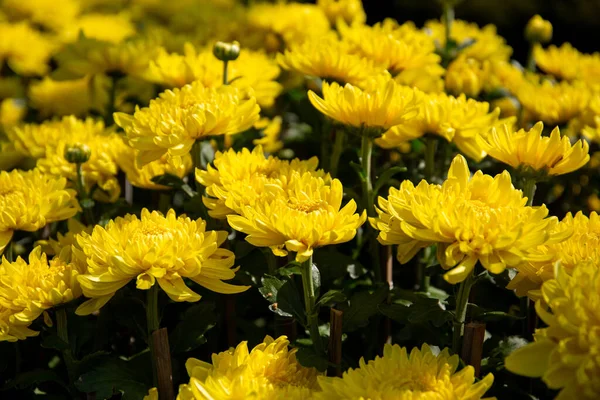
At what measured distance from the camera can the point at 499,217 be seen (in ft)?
3.85

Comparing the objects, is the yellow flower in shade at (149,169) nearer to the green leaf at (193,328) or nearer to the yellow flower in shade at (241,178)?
the yellow flower in shade at (241,178)

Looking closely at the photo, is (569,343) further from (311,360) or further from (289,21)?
(289,21)

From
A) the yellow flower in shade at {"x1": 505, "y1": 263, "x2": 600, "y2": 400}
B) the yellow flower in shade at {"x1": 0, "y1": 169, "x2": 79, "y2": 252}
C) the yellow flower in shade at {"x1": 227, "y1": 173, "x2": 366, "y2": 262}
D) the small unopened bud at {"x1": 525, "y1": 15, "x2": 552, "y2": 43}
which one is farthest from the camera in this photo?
the small unopened bud at {"x1": 525, "y1": 15, "x2": 552, "y2": 43}

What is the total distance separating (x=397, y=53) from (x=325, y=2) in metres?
0.85

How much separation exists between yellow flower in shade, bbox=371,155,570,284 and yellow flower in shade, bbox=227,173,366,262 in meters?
0.07

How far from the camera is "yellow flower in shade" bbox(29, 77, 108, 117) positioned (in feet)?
8.68

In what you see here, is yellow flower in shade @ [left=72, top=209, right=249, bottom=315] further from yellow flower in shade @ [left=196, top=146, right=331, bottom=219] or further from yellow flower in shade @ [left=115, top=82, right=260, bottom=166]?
yellow flower in shade @ [left=115, top=82, right=260, bottom=166]

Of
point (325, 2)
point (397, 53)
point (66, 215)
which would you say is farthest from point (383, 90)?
point (325, 2)

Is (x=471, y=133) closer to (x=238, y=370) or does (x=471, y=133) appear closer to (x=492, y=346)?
(x=492, y=346)

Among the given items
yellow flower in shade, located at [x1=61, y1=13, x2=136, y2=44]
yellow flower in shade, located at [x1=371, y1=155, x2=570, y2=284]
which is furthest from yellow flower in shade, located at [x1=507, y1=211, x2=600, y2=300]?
yellow flower in shade, located at [x1=61, y1=13, x2=136, y2=44]

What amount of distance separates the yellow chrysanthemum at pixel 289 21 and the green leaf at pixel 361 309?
1.14 meters

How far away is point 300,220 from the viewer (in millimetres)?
1228

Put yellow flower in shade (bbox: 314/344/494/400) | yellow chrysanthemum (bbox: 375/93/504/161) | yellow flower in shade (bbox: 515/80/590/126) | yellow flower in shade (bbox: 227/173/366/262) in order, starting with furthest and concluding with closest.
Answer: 1. yellow flower in shade (bbox: 515/80/590/126)
2. yellow chrysanthemum (bbox: 375/93/504/161)
3. yellow flower in shade (bbox: 227/173/366/262)
4. yellow flower in shade (bbox: 314/344/494/400)

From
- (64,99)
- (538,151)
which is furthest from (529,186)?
(64,99)
